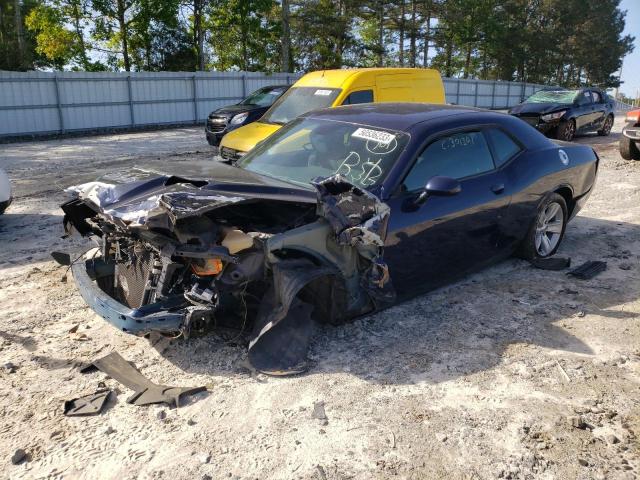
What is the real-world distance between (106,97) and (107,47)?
8092 mm

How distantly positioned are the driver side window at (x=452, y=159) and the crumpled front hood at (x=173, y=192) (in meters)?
0.94

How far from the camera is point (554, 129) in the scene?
14938mm

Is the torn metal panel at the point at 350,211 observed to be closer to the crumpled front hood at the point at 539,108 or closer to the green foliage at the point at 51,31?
the crumpled front hood at the point at 539,108

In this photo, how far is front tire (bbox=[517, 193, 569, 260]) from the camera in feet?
17.1

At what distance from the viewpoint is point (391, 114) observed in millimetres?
4582

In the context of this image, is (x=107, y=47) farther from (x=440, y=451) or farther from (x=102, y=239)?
(x=440, y=451)

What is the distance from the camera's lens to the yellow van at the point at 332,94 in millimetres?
9008

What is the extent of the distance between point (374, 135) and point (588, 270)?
2632mm

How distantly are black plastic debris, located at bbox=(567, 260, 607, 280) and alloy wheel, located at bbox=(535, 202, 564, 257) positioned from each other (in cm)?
36

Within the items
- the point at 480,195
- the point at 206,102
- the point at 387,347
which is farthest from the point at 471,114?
the point at 206,102

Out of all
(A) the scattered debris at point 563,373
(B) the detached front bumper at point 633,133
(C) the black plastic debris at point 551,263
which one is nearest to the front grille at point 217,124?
(B) the detached front bumper at point 633,133

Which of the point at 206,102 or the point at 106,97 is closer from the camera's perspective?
the point at 106,97

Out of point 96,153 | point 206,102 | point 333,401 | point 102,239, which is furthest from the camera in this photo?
point 206,102

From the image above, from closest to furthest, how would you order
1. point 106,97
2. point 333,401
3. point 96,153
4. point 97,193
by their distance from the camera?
point 333,401
point 97,193
point 96,153
point 106,97
